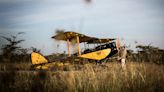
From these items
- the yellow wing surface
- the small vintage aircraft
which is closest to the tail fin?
the small vintage aircraft

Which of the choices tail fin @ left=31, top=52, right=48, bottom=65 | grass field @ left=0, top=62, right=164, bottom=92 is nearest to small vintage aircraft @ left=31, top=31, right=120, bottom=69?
tail fin @ left=31, top=52, right=48, bottom=65

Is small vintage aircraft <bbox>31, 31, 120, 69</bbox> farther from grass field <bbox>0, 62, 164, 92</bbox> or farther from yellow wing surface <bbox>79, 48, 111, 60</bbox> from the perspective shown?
grass field <bbox>0, 62, 164, 92</bbox>

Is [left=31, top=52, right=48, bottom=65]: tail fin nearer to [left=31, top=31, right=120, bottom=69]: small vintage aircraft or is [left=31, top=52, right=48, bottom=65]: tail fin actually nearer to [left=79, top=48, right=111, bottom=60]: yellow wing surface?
[left=31, top=31, right=120, bottom=69]: small vintage aircraft

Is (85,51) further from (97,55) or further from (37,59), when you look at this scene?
(37,59)

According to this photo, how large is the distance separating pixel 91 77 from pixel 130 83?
3.13 feet

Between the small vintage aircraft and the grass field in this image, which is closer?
the grass field

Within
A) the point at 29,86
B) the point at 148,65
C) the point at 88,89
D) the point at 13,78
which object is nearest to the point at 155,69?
the point at 148,65

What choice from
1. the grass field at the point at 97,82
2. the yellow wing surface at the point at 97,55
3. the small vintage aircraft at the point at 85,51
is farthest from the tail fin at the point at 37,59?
the grass field at the point at 97,82

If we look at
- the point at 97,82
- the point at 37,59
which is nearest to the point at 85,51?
the point at 37,59

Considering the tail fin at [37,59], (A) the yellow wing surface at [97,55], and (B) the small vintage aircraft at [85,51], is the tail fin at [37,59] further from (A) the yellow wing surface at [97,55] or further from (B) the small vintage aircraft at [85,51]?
(A) the yellow wing surface at [97,55]

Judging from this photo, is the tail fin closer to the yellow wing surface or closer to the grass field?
the yellow wing surface

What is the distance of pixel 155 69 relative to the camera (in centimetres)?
696

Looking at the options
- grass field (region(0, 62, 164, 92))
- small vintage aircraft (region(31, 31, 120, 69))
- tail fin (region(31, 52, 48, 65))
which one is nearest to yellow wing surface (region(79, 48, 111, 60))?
small vintage aircraft (region(31, 31, 120, 69))

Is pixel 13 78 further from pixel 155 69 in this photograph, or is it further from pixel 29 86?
pixel 155 69
